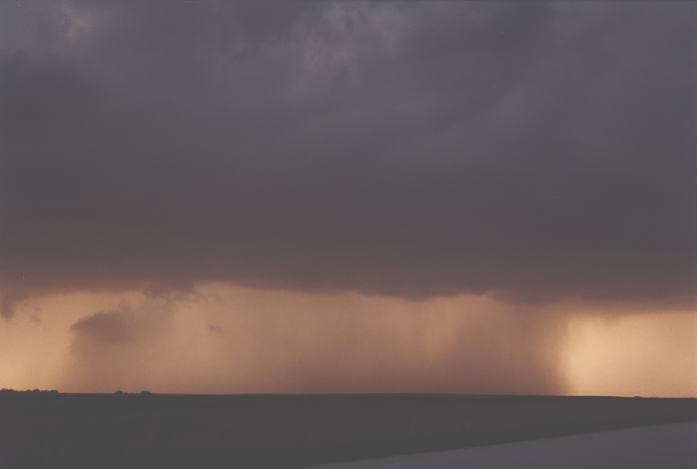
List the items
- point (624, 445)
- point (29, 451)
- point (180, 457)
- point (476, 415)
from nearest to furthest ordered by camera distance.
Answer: point (624, 445) < point (180, 457) < point (29, 451) < point (476, 415)

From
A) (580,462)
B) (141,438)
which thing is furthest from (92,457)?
(580,462)

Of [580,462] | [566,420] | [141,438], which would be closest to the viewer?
[580,462]

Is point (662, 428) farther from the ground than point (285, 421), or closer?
closer

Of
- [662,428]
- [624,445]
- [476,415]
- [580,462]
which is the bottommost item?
[580,462]

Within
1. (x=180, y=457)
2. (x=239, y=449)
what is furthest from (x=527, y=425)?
(x=180, y=457)

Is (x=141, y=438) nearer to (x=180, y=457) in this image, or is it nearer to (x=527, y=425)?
(x=180, y=457)

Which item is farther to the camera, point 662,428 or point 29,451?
point 29,451

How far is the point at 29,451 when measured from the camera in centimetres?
3284

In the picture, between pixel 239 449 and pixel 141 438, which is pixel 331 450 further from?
pixel 141 438

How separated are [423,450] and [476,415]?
74.9ft

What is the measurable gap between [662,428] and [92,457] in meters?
17.9

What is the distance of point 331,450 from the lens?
101 ft

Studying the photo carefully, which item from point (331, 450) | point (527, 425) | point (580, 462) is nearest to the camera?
point (580, 462)

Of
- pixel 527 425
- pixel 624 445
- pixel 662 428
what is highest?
pixel 527 425
